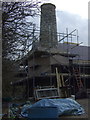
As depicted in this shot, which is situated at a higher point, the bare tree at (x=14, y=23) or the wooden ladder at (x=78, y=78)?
the bare tree at (x=14, y=23)

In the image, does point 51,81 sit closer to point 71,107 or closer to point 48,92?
point 48,92

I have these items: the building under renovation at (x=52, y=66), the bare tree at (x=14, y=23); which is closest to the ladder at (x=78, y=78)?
the building under renovation at (x=52, y=66)

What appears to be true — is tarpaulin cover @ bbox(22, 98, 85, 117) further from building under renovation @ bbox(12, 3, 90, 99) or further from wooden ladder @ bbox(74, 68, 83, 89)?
wooden ladder @ bbox(74, 68, 83, 89)

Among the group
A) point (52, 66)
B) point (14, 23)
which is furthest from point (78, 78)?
point (14, 23)

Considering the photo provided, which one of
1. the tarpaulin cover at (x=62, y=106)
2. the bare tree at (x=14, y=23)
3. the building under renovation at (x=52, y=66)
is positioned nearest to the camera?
the bare tree at (x=14, y=23)

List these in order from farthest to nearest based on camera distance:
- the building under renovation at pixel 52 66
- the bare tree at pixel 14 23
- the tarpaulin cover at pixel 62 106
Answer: the building under renovation at pixel 52 66 < the tarpaulin cover at pixel 62 106 < the bare tree at pixel 14 23

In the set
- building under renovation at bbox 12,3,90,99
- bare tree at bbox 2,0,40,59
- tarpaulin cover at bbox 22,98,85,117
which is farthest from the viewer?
building under renovation at bbox 12,3,90,99

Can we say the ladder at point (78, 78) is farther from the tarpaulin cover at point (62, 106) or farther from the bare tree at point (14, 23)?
the bare tree at point (14, 23)

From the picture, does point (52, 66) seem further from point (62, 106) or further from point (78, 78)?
point (62, 106)

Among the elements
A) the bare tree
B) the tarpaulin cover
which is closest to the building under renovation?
the tarpaulin cover

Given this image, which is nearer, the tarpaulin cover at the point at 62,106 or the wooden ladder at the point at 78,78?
the tarpaulin cover at the point at 62,106

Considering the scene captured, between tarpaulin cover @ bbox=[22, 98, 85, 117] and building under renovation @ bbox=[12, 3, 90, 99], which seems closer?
tarpaulin cover @ bbox=[22, 98, 85, 117]

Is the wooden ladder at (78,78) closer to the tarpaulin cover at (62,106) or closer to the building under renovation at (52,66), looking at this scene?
the building under renovation at (52,66)

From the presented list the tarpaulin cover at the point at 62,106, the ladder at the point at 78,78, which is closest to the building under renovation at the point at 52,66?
the ladder at the point at 78,78
